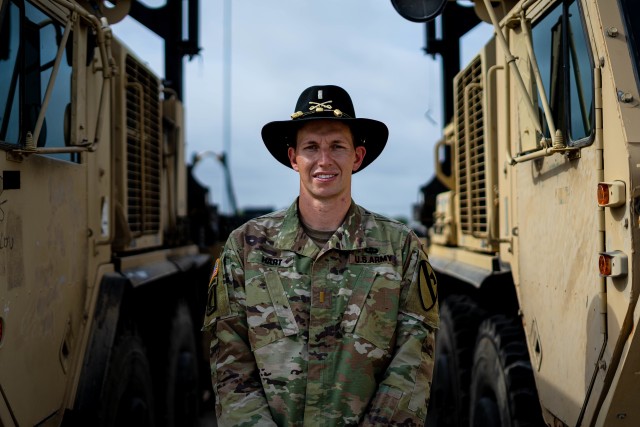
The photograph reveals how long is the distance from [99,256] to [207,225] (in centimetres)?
373

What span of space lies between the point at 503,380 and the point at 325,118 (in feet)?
6.48

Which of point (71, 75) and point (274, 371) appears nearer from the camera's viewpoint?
point (274, 371)

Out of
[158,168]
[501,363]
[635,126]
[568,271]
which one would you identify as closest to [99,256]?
[158,168]

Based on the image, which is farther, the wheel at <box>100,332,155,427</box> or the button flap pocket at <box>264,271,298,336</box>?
the wheel at <box>100,332,155,427</box>

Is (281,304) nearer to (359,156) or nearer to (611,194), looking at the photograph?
(359,156)

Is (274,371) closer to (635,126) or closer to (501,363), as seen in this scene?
(635,126)

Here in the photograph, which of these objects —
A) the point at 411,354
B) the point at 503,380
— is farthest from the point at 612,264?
the point at 503,380

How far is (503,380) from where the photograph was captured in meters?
4.03

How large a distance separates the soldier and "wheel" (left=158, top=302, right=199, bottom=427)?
126 inches

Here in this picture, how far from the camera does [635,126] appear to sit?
270 cm

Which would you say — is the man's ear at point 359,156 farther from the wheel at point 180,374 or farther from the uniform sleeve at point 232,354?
the wheel at point 180,374

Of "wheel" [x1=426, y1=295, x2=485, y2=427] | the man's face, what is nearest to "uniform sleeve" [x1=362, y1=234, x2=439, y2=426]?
the man's face

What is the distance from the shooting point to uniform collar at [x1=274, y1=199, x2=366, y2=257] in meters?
2.71

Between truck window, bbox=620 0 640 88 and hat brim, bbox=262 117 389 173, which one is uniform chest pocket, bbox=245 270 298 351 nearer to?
hat brim, bbox=262 117 389 173
